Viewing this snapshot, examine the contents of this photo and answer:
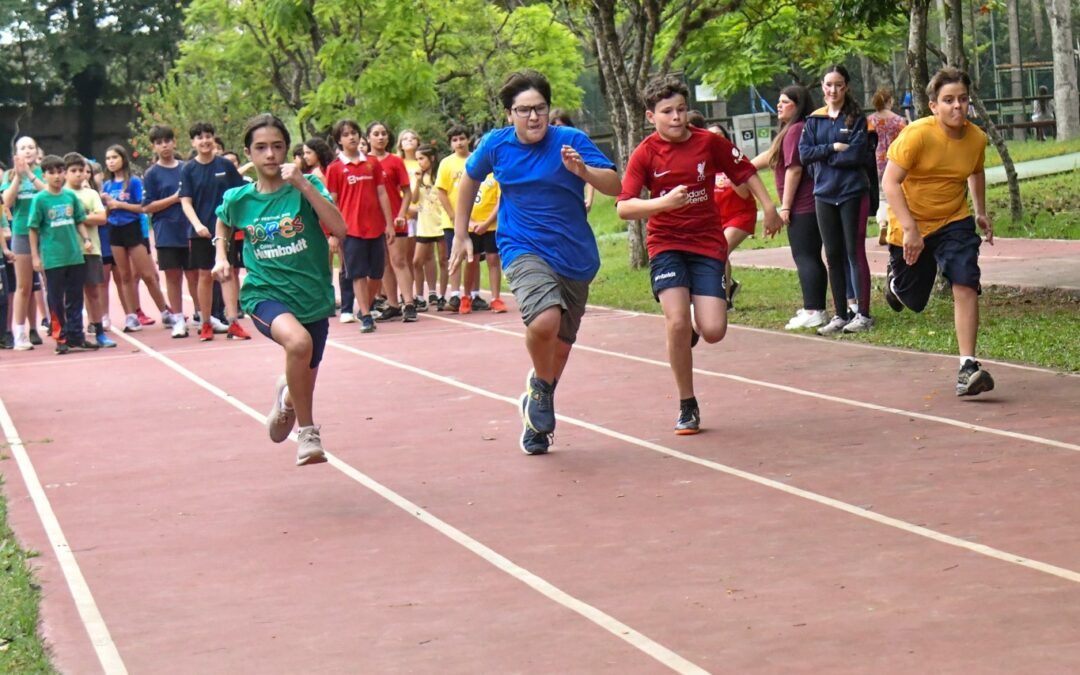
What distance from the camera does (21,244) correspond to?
16188mm

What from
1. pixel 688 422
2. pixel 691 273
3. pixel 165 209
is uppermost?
pixel 165 209

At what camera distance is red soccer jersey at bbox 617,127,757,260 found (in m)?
9.34

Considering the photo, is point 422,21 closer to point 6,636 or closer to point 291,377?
point 291,377

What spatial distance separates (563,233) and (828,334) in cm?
502

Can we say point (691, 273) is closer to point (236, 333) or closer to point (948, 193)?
point (948, 193)

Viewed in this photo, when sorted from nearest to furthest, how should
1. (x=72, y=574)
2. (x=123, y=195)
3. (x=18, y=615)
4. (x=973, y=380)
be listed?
(x=18, y=615), (x=72, y=574), (x=973, y=380), (x=123, y=195)

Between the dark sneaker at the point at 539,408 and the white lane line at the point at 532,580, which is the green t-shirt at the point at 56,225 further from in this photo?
the dark sneaker at the point at 539,408

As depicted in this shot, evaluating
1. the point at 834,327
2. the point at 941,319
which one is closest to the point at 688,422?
the point at 834,327

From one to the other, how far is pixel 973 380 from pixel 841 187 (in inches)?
157

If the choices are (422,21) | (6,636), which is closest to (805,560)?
(6,636)

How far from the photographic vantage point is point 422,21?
31.0 metres

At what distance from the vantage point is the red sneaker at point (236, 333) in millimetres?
16281

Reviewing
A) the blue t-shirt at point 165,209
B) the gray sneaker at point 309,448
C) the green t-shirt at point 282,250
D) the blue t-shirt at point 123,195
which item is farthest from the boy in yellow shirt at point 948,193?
the blue t-shirt at point 123,195

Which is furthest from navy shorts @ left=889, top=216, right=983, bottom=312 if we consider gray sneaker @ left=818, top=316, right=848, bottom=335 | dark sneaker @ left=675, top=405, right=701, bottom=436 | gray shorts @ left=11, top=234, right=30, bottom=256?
gray shorts @ left=11, top=234, right=30, bottom=256
